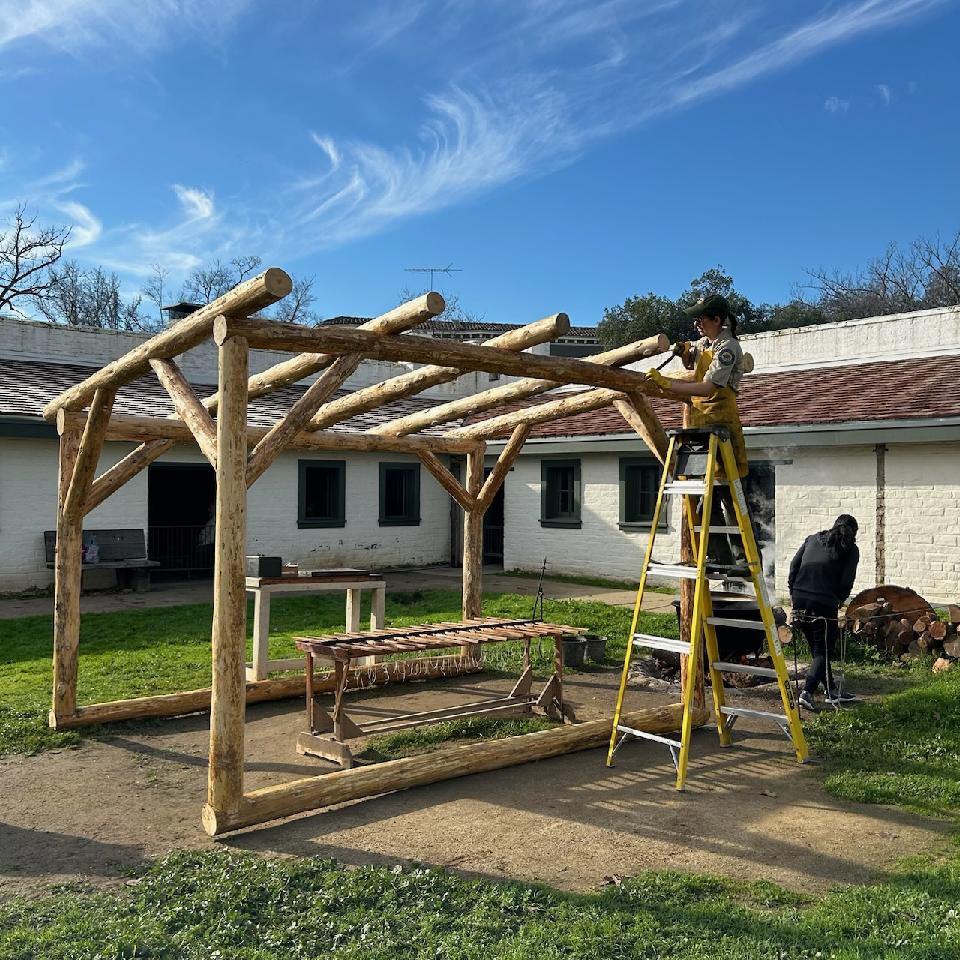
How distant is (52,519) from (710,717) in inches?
460

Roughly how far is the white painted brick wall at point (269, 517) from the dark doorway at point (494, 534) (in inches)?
55.1

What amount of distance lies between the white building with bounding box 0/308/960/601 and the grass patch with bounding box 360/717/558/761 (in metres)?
7.59

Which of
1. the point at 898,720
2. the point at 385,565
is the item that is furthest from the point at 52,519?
the point at 898,720

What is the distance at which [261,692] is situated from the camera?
8.32 meters

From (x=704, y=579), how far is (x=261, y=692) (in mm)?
4063

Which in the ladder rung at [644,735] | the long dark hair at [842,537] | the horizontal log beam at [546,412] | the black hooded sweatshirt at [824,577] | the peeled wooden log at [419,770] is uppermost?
the horizontal log beam at [546,412]

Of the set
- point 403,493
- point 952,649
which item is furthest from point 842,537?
point 403,493

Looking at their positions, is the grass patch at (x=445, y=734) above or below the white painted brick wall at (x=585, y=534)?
below

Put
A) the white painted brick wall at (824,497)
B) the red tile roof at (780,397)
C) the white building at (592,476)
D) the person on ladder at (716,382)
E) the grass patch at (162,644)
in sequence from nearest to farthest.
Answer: the person on ladder at (716,382) → the grass patch at (162,644) → the white building at (592,476) → the white painted brick wall at (824,497) → the red tile roof at (780,397)

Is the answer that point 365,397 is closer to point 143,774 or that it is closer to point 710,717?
point 143,774

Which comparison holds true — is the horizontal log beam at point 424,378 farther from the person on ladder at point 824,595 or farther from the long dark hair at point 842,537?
the person on ladder at point 824,595

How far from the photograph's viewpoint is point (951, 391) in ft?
44.2

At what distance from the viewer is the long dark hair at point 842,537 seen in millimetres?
8195

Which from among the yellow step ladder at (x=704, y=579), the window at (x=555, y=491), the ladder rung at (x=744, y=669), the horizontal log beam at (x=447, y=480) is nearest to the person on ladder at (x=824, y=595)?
the yellow step ladder at (x=704, y=579)
